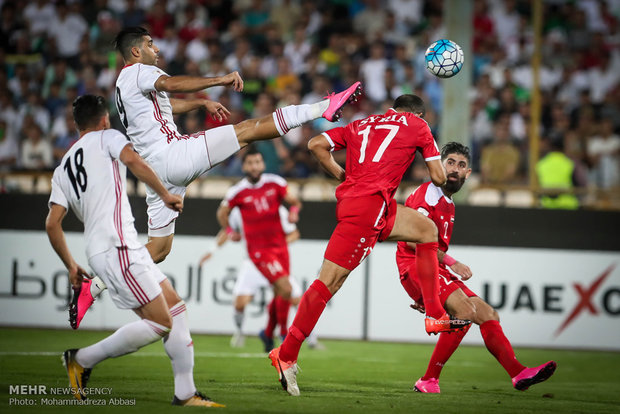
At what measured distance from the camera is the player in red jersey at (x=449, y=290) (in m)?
7.57

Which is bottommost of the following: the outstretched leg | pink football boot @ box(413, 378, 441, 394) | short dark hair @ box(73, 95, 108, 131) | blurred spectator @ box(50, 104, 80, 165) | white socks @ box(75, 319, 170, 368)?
pink football boot @ box(413, 378, 441, 394)

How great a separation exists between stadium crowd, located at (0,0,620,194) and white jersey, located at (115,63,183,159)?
6866 mm

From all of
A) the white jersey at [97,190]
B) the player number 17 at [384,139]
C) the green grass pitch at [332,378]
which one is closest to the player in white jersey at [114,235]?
the white jersey at [97,190]

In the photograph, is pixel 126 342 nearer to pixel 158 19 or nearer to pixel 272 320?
pixel 272 320

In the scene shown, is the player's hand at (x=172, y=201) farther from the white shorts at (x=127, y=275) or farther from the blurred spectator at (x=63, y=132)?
the blurred spectator at (x=63, y=132)

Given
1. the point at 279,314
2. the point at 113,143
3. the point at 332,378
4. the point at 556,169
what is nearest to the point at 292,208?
the point at 279,314

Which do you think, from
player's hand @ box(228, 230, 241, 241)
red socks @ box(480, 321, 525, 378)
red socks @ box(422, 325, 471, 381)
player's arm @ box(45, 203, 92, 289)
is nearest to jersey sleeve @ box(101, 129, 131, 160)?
player's arm @ box(45, 203, 92, 289)

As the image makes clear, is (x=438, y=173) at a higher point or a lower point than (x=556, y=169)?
higher

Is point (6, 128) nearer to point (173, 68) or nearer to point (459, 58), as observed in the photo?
point (173, 68)

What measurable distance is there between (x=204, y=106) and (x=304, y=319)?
1.95 metres

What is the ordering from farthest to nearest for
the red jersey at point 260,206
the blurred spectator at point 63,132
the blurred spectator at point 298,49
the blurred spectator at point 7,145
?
the blurred spectator at point 298,49
the blurred spectator at point 7,145
the blurred spectator at point 63,132
the red jersey at point 260,206

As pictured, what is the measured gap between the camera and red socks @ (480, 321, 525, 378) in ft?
24.7

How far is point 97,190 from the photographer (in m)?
6.21

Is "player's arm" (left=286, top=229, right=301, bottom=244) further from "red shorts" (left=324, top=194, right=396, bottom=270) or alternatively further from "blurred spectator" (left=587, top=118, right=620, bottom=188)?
"blurred spectator" (left=587, top=118, right=620, bottom=188)
